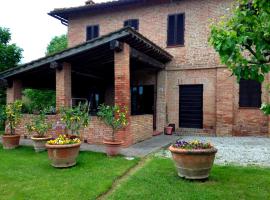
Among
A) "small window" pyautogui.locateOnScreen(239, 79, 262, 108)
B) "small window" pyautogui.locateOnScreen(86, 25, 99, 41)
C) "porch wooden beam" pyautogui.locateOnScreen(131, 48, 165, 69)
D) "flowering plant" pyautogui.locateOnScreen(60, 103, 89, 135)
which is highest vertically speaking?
"small window" pyautogui.locateOnScreen(86, 25, 99, 41)

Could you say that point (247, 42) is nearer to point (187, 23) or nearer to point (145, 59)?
point (145, 59)

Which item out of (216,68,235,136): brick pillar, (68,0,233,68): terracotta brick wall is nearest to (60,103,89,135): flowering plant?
(68,0,233,68): terracotta brick wall

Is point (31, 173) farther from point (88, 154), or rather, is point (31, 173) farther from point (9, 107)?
point (9, 107)

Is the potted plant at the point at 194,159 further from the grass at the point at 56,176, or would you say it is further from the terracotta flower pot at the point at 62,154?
the terracotta flower pot at the point at 62,154

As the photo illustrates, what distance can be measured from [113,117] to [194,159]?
3414 millimetres

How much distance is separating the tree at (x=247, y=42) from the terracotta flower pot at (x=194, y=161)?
2.65 metres

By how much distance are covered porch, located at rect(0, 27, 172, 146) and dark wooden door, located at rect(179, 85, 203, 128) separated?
3.82 ft

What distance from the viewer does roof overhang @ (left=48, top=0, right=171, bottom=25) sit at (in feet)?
45.7

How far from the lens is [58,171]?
261 inches

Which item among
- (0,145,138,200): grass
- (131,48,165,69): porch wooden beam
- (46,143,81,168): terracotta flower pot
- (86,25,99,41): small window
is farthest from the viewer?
(86,25,99,41): small window

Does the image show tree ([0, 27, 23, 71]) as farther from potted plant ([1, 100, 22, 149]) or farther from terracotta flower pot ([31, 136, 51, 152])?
terracotta flower pot ([31, 136, 51, 152])

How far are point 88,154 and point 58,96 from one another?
11.0 feet

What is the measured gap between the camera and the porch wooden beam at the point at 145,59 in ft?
32.8

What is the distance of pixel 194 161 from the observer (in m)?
5.63
